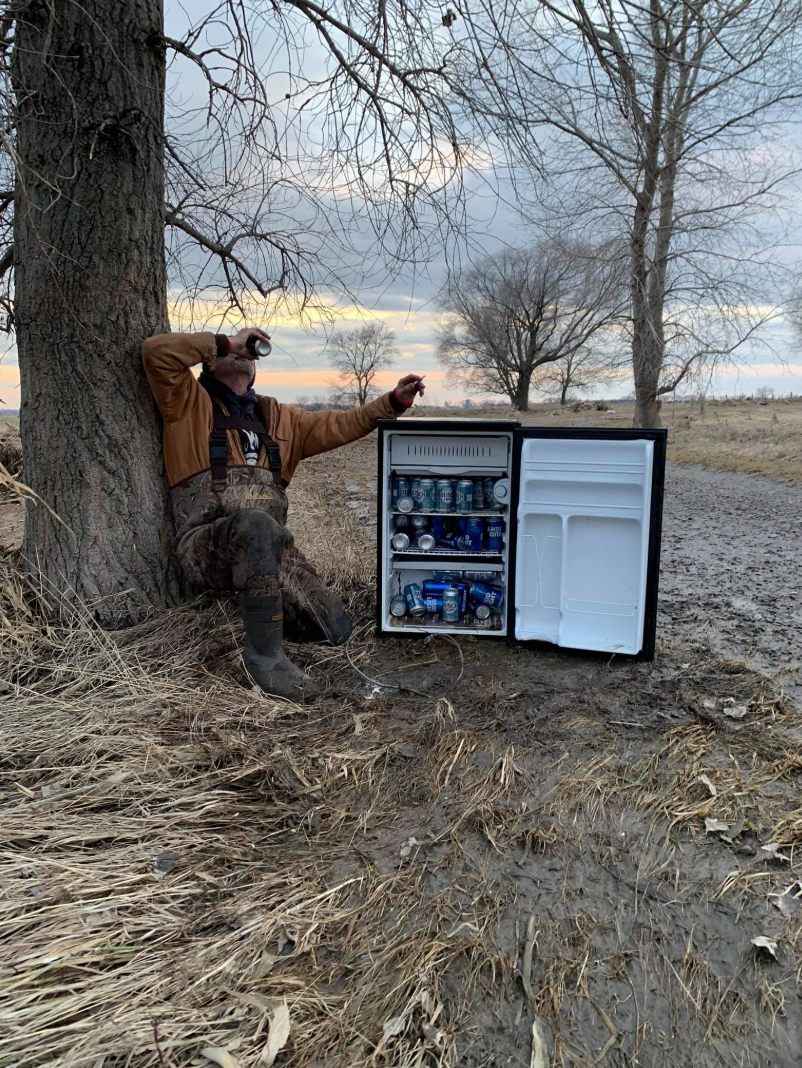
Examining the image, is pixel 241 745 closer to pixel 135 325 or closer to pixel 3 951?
pixel 3 951

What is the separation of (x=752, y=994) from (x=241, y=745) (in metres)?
1.88

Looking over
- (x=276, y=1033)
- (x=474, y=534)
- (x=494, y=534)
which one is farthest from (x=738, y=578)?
(x=276, y=1033)

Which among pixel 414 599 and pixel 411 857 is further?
pixel 414 599

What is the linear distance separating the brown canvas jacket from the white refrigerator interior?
1.02 meters

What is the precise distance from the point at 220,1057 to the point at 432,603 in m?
2.90

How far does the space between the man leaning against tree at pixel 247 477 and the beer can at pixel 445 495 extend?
0.52m

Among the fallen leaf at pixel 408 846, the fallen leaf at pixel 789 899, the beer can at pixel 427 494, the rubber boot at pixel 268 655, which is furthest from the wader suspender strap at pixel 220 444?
the fallen leaf at pixel 789 899

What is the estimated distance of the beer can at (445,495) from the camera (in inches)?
164

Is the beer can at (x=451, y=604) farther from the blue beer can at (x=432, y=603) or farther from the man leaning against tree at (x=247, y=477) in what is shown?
the man leaning against tree at (x=247, y=477)

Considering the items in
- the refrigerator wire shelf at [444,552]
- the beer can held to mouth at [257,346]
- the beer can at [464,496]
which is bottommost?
the refrigerator wire shelf at [444,552]

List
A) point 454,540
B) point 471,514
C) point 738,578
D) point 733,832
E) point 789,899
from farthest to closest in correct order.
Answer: point 738,578 < point 454,540 < point 471,514 < point 733,832 < point 789,899

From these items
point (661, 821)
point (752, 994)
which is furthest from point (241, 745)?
point (752, 994)

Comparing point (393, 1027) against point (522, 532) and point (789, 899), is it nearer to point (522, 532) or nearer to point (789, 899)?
point (789, 899)

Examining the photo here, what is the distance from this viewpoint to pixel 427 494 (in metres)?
Result: 4.18
